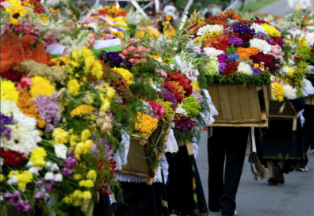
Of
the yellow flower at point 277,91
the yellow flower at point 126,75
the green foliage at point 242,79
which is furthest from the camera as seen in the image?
the yellow flower at point 277,91

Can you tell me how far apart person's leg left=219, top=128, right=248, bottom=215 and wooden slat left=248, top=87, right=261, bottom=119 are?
259 millimetres

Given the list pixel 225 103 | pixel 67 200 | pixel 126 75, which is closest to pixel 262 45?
pixel 225 103

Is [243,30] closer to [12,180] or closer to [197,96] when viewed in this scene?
[197,96]

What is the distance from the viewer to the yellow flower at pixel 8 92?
279cm

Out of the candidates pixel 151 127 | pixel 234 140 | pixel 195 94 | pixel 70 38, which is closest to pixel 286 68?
pixel 234 140

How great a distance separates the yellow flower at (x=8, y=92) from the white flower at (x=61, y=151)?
305 mm

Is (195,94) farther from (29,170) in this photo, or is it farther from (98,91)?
(29,170)

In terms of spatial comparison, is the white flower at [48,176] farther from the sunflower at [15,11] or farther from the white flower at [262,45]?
the white flower at [262,45]

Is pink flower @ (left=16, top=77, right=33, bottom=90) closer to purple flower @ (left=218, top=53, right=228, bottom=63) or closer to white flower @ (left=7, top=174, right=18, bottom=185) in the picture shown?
white flower @ (left=7, top=174, right=18, bottom=185)

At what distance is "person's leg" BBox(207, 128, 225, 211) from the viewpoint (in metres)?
6.77

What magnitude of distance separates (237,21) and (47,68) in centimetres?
441

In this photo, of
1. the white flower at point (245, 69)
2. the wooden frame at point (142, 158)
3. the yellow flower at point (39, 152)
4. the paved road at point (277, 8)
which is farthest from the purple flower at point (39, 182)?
the paved road at point (277, 8)

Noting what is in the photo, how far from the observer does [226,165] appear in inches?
262

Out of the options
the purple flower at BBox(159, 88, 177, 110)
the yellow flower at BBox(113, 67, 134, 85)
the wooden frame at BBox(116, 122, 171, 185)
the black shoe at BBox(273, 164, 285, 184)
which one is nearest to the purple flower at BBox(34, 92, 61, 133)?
the yellow flower at BBox(113, 67, 134, 85)
